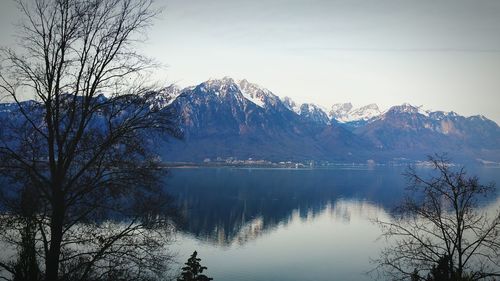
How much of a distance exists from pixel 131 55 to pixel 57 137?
152 inches

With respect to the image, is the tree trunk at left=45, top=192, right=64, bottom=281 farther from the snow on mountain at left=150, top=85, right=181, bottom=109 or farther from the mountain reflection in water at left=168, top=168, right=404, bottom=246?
the mountain reflection in water at left=168, top=168, right=404, bottom=246

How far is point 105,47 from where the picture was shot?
50.2ft

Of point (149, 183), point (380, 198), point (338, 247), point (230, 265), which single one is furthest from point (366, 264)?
point (380, 198)

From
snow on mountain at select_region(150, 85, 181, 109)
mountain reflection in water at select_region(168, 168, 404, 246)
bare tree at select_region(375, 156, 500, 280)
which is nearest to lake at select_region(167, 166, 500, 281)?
mountain reflection in water at select_region(168, 168, 404, 246)

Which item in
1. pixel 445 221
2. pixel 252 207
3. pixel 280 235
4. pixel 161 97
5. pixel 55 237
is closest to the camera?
pixel 55 237

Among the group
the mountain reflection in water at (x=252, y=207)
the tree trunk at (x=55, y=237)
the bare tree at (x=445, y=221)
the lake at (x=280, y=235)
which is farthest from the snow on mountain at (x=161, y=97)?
the mountain reflection in water at (x=252, y=207)

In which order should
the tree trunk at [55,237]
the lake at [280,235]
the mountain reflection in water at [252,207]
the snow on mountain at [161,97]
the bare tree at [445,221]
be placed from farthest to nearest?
the mountain reflection in water at [252,207], the lake at [280,235], the bare tree at [445,221], the snow on mountain at [161,97], the tree trunk at [55,237]

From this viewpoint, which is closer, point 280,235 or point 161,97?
point 161,97

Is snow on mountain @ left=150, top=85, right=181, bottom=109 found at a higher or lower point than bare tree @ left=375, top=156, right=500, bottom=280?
higher

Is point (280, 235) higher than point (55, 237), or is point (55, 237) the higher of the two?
point (55, 237)

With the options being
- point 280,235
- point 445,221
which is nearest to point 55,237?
point 445,221

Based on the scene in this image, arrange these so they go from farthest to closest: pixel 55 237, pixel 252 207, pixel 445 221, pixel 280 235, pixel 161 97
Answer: pixel 252 207 → pixel 280 235 → pixel 445 221 → pixel 161 97 → pixel 55 237

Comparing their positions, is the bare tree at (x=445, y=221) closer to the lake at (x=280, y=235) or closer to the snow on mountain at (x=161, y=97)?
the snow on mountain at (x=161, y=97)

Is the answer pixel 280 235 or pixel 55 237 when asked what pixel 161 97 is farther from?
pixel 280 235
